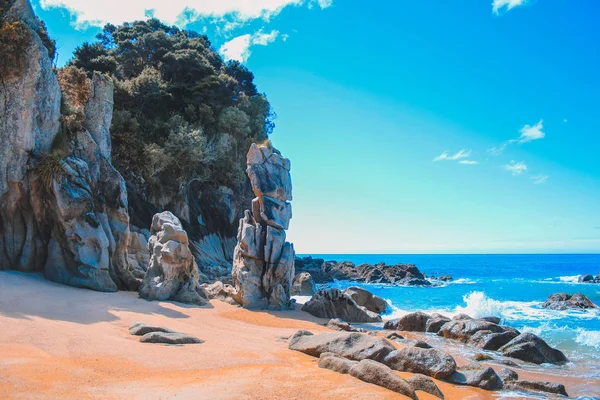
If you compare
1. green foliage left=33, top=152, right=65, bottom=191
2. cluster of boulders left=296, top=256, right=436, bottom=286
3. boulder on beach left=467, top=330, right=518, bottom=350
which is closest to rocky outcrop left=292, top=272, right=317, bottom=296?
boulder on beach left=467, top=330, right=518, bottom=350

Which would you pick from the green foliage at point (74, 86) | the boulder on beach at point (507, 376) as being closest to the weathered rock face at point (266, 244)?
the boulder on beach at point (507, 376)

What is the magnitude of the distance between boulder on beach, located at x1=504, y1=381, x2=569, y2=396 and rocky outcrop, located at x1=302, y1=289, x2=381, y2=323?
8979mm

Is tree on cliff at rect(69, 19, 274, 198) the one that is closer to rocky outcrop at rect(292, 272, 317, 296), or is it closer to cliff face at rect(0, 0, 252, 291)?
rocky outcrop at rect(292, 272, 317, 296)

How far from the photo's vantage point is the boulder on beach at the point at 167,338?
8.80m

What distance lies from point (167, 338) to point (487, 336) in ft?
34.0

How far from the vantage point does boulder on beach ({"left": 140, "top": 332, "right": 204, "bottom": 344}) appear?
880cm

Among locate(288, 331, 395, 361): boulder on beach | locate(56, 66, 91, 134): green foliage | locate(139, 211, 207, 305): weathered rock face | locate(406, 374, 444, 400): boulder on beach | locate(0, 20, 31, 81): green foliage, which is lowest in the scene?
locate(406, 374, 444, 400): boulder on beach

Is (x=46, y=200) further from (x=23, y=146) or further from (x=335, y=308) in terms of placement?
(x=335, y=308)

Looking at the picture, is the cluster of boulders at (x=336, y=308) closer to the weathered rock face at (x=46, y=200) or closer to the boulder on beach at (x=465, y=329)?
the boulder on beach at (x=465, y=329)

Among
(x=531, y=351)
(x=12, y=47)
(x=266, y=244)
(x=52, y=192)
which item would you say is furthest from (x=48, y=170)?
(x=531, y=351)

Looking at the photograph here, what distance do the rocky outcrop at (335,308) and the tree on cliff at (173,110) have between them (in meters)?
16.9

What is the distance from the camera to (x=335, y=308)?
59.1 feet

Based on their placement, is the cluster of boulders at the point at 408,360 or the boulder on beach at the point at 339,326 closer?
the cluster of boulders at the point at 408,360

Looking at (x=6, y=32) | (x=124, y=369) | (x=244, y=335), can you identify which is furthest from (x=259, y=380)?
(x=6, y=32)
